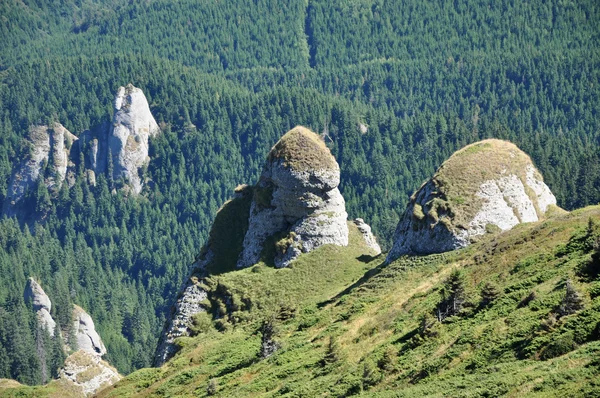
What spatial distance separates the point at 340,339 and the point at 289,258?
27472mm

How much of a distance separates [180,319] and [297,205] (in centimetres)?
1561

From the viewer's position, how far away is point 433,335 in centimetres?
6581

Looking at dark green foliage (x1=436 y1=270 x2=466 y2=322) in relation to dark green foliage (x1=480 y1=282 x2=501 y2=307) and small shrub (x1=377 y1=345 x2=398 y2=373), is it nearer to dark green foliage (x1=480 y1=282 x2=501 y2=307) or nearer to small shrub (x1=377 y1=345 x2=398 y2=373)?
dark green foliage (x1=480 y1=282 x2=501 y2=307)

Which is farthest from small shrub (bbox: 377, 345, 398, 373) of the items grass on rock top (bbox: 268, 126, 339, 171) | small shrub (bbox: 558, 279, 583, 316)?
grass on rock top (bbox: 268, 126, 339, 171)

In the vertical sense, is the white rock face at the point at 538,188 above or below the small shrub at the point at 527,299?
above

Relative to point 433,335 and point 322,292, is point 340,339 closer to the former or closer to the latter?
point 433,335

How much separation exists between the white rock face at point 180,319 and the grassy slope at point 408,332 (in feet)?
8.57

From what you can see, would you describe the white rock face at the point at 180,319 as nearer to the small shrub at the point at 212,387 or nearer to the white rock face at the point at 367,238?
the white rock face at the point at 367,238

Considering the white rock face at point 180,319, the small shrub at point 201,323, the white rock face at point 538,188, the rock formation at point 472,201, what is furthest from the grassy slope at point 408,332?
the white rock face at point 538,188

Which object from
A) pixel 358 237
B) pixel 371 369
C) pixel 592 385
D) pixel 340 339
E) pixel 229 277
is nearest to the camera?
pixel 592 385

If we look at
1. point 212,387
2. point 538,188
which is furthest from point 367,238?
point 212,387

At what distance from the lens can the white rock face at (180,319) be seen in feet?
330

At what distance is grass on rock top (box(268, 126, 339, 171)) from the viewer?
344ft

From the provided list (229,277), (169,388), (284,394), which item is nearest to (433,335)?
(284,394)
